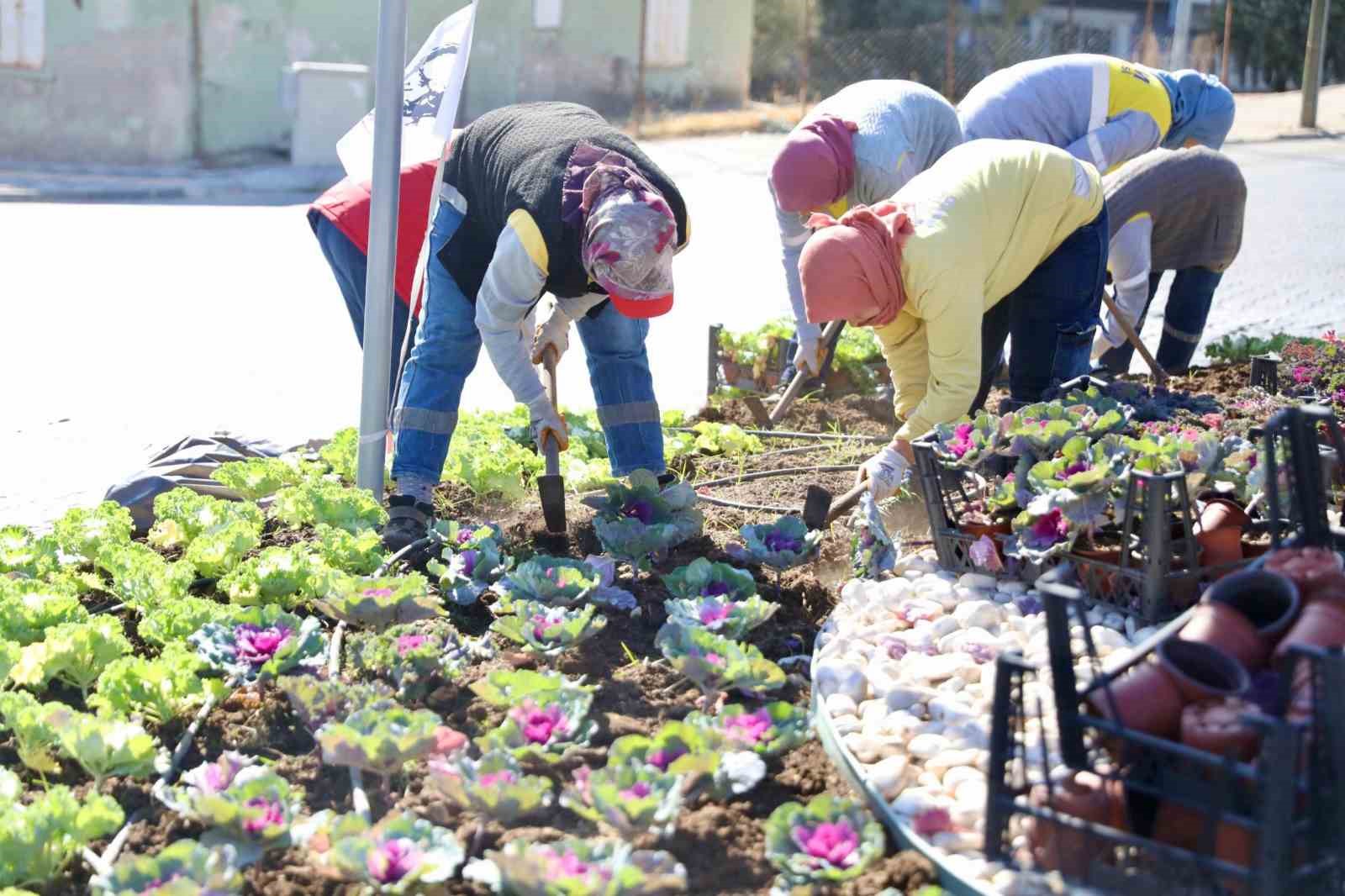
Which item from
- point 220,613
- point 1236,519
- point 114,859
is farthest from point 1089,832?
point 220,613

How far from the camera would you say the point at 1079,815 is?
1984 mm

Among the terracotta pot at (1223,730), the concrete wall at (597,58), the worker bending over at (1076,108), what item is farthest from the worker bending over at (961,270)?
the concrete wall at (597,58)

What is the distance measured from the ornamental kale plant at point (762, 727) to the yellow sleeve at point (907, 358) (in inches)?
57.7

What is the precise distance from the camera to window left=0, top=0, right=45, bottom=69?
559 inches

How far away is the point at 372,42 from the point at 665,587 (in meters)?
13.9

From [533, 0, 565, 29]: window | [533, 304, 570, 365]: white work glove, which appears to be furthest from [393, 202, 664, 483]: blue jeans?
[533, 0, 565, 29]: window

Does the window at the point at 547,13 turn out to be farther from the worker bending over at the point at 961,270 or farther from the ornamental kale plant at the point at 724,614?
the ornamental kale plant at the point at 724,614

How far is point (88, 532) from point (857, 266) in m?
2.04

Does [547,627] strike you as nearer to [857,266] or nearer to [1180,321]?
[857,266]

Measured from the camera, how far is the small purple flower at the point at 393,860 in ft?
6.82

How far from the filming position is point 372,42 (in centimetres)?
1602

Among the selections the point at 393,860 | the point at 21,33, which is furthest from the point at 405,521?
the point at 21,33

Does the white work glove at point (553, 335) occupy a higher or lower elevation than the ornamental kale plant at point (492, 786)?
higher

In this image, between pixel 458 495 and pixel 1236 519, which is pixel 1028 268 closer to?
pixel 1236 519
